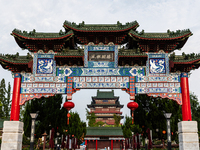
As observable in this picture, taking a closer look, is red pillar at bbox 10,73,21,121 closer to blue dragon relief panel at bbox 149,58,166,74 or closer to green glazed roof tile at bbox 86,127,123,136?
blue dragon relief panel at bbox 149,58,166,74

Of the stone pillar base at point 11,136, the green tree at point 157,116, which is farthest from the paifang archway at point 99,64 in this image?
the green tree at point 157,116

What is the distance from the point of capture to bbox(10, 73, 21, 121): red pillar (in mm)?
11758

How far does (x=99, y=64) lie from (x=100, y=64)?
0.06 metres

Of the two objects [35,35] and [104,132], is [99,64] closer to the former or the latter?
[35,35]

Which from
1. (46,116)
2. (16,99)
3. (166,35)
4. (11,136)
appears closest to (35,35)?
(16,99)

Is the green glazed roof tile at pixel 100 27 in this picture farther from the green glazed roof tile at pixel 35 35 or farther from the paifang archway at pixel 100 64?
the green glazed roof tile at pixel 35 35

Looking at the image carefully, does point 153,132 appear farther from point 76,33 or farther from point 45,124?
point 76,33

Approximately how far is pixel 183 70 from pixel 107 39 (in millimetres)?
4781

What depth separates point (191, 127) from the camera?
11.3m

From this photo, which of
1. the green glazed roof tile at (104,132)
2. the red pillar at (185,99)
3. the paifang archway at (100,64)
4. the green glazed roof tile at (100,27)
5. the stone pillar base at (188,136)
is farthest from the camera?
the green glazed roof tile at (104,132)

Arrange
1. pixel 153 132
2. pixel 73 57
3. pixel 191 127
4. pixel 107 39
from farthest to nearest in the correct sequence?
pixel 153 132, pixel 107 39, pixel 73 57, pixel 191 127

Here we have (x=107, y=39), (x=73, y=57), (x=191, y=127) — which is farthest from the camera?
(x=107, y=39)

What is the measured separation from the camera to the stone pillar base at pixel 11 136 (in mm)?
11078

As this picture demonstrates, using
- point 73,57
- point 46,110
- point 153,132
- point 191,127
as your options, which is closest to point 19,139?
point 73,57
